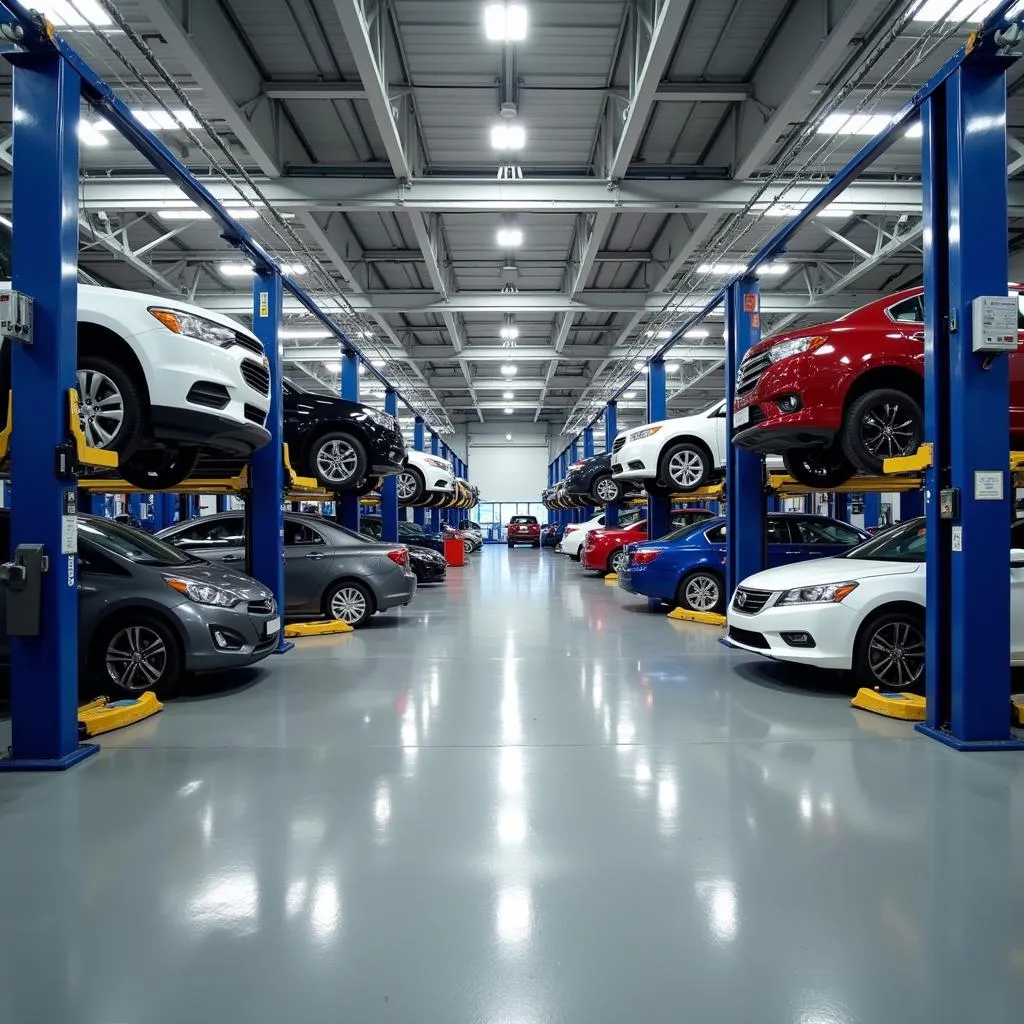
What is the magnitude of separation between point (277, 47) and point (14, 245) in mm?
5611

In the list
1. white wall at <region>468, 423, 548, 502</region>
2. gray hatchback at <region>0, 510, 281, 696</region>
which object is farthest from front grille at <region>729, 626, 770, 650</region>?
white wall at <region>468, 423, 548, 502</region>

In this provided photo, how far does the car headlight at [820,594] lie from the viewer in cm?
499

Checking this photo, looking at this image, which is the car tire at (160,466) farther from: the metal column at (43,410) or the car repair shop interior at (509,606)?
the metal column at (43,410)

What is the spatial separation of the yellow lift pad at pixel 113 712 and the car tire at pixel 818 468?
5804mm

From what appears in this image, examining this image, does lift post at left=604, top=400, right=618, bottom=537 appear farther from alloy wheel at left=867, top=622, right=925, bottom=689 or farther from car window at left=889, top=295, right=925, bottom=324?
alloy wheel at left=867, top=622, right=925, bottom=689

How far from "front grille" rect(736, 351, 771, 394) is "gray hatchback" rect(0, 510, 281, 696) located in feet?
15.4

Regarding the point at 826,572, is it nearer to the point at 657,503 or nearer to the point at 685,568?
the point at 685,568

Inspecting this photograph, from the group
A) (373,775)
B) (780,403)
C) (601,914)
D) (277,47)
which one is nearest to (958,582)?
(780,403)

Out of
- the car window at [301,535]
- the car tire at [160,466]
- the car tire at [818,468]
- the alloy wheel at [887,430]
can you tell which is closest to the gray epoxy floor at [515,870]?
the alloy wheel at [887,430]

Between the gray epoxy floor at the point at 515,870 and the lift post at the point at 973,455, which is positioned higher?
the lift post at the point at 973,455

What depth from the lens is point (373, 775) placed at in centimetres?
362

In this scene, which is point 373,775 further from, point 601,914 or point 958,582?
point 958,582

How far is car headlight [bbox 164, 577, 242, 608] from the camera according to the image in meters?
4.98

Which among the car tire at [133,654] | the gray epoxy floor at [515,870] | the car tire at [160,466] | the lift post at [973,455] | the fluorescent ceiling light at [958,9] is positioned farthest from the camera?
the fluorescent ceiling light at [958,9]
